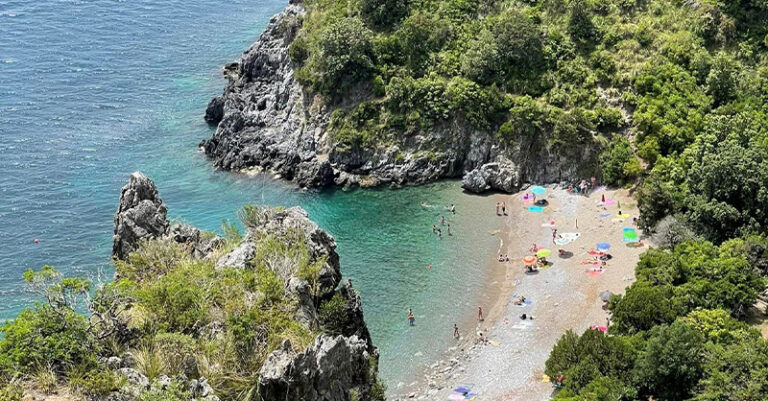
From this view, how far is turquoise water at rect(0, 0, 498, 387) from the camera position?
7012cm

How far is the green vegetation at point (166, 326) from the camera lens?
3644 centimetres

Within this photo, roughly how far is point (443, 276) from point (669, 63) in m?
37.1

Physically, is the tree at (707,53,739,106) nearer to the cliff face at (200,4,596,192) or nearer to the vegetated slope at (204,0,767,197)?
the vegetated slope at (204,0,767,197)

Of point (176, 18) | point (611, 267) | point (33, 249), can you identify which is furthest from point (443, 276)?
point (176, 18)

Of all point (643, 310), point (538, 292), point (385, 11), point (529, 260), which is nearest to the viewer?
point (643, 310)

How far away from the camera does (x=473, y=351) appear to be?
6181cm

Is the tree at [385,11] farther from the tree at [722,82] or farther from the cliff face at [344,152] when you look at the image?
the tree at [722,82]

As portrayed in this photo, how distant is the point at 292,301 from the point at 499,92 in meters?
50.1

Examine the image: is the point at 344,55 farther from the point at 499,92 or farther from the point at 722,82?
the point at 722,82

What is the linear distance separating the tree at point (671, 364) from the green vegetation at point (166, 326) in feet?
67.8

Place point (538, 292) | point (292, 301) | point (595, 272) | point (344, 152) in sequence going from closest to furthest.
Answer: point (292, 301) → point (538, 292) → point (595, 272) → point (344, 152)

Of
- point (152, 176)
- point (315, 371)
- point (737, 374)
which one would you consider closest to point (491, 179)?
point (737, 374)

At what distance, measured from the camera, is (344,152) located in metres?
89.5

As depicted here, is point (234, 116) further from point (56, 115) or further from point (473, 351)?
point (473, 351)
